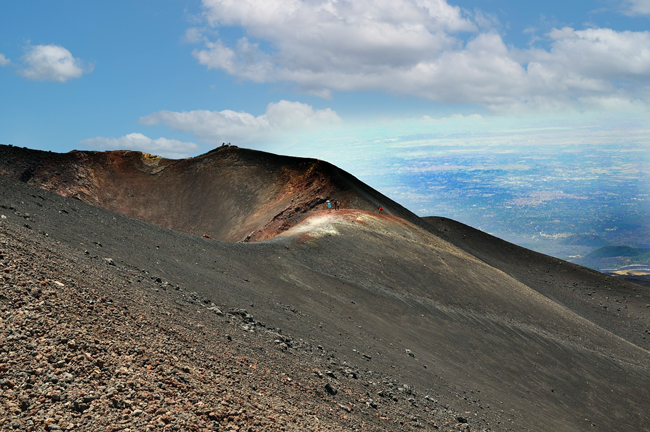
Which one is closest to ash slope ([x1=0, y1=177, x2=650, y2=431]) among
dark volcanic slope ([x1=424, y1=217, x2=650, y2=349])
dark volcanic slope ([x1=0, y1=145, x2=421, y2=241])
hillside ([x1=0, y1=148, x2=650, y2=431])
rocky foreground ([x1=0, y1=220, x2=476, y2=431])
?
hillside ([x1=0, y1=148, x2=650, y2=431])

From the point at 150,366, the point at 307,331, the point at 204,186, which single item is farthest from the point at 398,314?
the point at 204,186

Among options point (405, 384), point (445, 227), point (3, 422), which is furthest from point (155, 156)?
point (3, 422)

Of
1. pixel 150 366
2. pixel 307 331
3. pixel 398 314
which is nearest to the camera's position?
pixel 150 366

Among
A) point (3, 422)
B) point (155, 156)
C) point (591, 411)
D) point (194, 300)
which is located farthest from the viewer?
point (155, 156)

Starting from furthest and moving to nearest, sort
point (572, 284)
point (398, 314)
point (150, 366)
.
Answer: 1. point (572, 284)
2. point (398, 314)
3. point (150, 366)

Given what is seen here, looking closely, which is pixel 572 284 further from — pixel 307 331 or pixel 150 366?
pixel 150 366

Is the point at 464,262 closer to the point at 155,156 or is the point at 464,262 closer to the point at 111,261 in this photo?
the point at 111,261

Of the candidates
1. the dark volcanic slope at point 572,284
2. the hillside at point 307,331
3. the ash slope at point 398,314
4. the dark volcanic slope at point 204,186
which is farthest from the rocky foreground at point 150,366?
the dark volcanic slope at point 572,284

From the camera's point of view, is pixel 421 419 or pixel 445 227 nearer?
pixel 421 419
